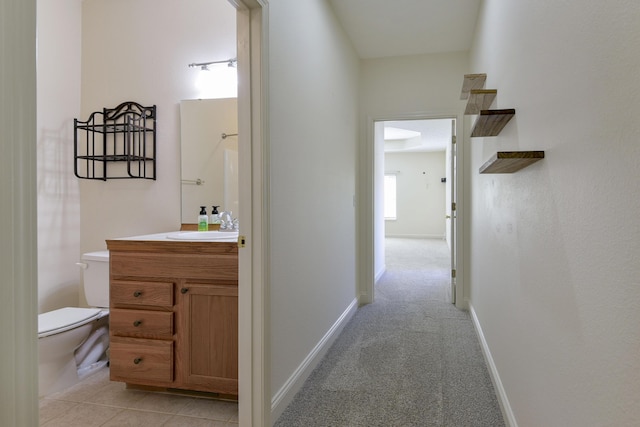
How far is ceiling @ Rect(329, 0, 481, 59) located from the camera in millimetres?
2881

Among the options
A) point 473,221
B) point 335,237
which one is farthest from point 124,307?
point 473,221

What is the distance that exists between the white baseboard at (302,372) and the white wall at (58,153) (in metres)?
2.05

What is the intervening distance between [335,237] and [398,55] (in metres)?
2.02

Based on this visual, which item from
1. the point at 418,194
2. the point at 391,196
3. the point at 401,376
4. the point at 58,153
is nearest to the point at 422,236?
the point at 418,194

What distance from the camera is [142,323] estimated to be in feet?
6.78

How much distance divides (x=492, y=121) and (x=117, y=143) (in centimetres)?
261

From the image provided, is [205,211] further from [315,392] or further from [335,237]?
[315,392]

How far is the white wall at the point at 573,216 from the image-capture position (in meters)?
0.72

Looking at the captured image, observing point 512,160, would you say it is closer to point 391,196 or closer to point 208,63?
point 208,63

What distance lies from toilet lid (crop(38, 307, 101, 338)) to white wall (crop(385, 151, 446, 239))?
940 cm

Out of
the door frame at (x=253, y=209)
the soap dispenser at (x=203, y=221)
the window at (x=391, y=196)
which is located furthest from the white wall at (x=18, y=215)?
the window at (x=391, y=196)

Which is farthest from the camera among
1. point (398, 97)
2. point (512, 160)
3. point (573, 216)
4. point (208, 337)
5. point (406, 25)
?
point (398, 97)

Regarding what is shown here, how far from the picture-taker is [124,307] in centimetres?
209

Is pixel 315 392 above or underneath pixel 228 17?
underneath
